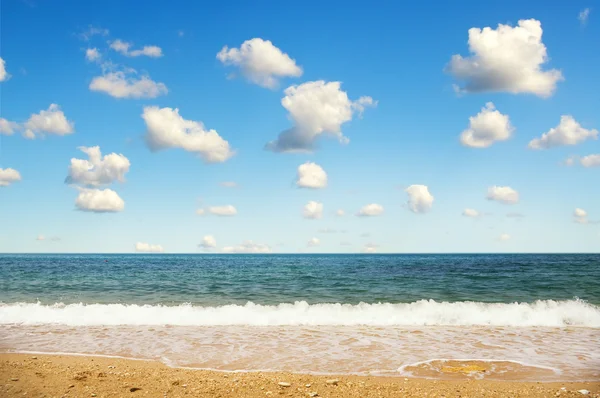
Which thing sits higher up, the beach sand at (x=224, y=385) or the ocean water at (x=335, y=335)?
the beach sand at (x=224, y=385)

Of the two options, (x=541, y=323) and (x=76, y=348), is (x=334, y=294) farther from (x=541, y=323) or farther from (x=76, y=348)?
(x=76, y=348)

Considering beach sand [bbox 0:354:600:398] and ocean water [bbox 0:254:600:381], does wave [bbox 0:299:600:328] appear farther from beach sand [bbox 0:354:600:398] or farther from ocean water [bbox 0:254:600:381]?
beach sand [bbox 0:354:600:398]

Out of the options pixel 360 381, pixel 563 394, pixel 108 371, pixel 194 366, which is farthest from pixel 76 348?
pixel 563 394

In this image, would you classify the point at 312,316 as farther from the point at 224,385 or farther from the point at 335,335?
the point at 224,385

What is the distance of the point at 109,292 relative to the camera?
29484 mm

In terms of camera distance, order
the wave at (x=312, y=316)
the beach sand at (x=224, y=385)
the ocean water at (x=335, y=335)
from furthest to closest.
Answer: the wave at (x=312, y=316), the ocean water at (x=335, y=335), the beach sand at (x=224, y=385)

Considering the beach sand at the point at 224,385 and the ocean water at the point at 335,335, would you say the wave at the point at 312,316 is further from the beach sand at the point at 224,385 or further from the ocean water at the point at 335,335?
the beach sand at the point at 224,385

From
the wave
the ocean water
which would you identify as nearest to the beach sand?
the ocean water

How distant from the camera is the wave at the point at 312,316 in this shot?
17.3 metres

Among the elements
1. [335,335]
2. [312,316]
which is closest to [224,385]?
[335,335]

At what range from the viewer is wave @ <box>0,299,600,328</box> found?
56.7ft

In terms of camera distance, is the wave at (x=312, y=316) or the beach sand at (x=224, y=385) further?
the wave at (x=312, y=316)

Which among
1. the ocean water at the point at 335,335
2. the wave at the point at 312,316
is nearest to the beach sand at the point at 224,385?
the ocean water at the point at 335,335

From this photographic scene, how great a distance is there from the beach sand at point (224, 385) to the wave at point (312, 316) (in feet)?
24.7
